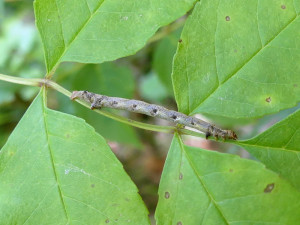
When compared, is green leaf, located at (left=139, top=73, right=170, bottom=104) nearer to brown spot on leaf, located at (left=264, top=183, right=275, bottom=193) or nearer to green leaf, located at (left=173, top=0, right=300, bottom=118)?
green leaf, located at (left=173, top=0, right=300, bottom=118)

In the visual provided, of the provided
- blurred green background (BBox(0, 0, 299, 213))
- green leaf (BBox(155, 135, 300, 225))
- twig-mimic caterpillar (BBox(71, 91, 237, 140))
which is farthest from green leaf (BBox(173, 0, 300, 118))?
blurred green background (BBox(0, 0, 299, 213))

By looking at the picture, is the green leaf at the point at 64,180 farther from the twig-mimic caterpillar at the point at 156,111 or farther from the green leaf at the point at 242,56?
the green leaf at the point at 242,56

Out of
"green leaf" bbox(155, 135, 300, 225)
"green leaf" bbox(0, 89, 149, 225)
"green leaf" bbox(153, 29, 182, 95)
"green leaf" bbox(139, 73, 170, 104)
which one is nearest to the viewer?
"green leaf" bbox(155, 135, 300, 225)

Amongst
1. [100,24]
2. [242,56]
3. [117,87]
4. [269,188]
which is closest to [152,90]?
[117,87]

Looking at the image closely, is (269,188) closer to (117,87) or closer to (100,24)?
(100,24)

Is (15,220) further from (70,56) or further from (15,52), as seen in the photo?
(15,52)

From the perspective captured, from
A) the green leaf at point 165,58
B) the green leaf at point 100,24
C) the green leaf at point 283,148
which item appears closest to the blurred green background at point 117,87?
the green leaf at point 165,58
